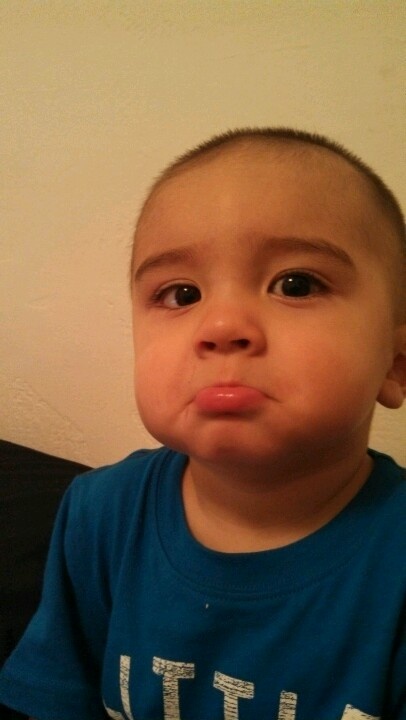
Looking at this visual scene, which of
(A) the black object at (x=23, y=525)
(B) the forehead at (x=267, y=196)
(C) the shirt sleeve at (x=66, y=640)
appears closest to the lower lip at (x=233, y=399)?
(B) the forehead at (x=267, y=196)

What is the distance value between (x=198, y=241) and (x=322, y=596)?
0.90 ft

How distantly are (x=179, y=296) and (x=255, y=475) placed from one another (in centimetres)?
14

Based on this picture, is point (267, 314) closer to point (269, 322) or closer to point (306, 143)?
point (269, 322)

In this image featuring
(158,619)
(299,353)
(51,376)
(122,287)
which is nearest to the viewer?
(299,353)

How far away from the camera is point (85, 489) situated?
52cm

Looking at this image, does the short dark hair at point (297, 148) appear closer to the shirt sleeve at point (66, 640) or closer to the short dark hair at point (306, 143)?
the short dark hair at point (306, 143)

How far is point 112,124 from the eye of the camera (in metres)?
0.72

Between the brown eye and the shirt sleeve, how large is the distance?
25 centimetres

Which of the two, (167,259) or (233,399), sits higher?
(167,259)

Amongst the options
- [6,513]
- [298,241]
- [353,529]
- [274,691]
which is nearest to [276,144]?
[298,241]

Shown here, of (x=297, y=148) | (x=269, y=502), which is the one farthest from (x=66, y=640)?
(x=297, y=148)

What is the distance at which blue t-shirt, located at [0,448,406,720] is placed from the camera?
0.36 metres

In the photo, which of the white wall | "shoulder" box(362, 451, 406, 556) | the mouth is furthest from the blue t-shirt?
the white wall

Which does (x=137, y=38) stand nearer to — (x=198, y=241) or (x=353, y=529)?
(x=198, y=241)
